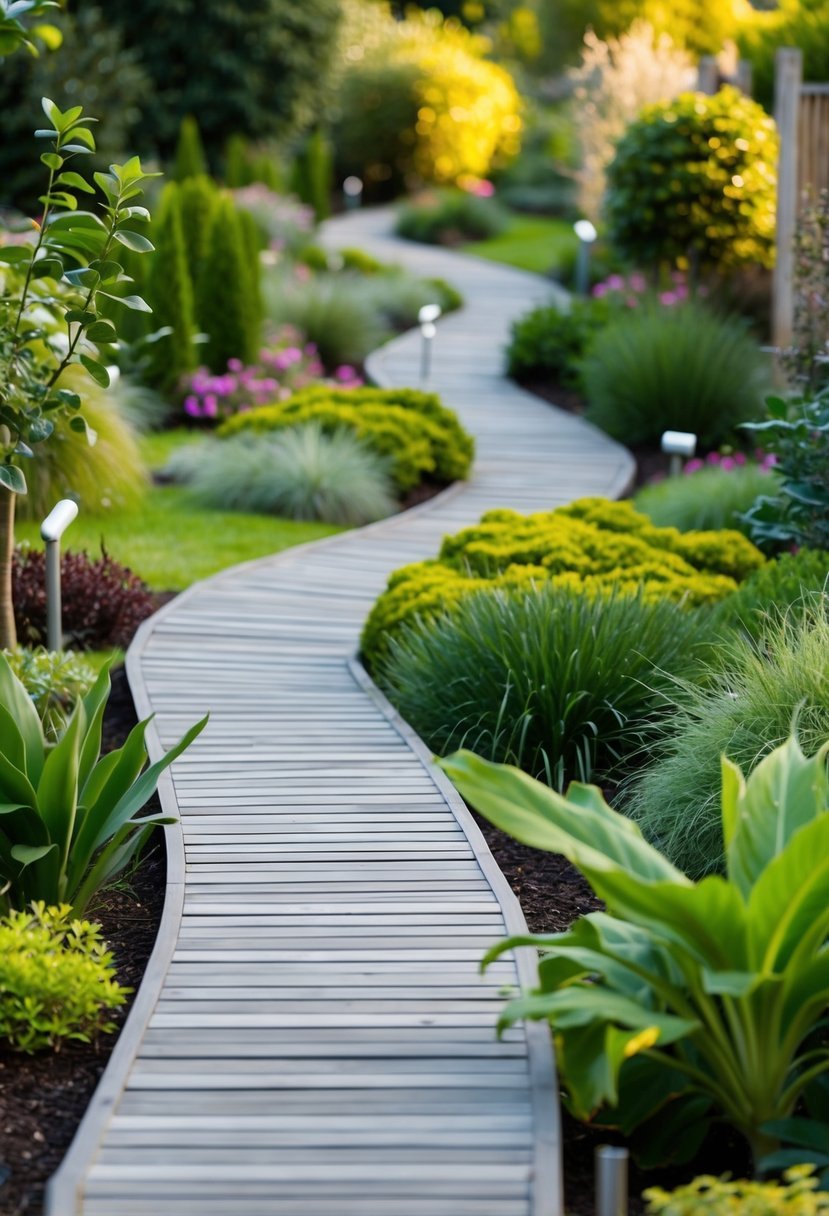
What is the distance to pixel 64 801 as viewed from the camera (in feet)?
13.3

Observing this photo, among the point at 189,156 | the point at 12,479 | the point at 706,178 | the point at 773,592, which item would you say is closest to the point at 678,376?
the point at 706,178

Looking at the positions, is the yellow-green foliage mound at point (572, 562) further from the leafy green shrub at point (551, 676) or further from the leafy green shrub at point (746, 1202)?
the leafy green shrub at point (746, 1202)

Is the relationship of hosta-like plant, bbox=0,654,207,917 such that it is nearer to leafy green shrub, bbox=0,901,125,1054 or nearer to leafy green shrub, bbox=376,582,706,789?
leafy green shrub, bbox=0,901,125,1054

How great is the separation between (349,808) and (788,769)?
1.79 metres

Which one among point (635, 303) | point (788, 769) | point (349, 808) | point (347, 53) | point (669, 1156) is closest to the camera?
point (669, 1156)

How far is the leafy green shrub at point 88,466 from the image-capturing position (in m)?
Answer: 8.54

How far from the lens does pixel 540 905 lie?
4.47 metres

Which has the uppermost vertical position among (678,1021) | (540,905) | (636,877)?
(636,877)

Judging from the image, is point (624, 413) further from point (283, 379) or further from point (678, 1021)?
point (678, 1021)

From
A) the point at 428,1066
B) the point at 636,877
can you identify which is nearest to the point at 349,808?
the point at 428,1066

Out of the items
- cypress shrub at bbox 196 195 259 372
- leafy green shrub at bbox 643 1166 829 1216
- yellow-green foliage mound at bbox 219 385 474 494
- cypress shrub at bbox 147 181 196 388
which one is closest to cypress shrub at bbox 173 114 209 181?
cypress shrub at bbox 196 195 259 372

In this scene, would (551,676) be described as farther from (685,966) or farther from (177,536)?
(177,536)

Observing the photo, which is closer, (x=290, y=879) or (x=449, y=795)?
(x=290, y=879)

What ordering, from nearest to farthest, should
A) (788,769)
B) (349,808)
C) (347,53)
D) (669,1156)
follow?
1. (669,1156)
2. (788,769)
3. (349,808)
4. (347,53)
